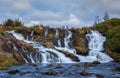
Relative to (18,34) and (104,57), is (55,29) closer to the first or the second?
(18,34)

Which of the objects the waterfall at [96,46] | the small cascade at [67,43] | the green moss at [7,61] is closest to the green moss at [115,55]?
the waterfall at [96,46]

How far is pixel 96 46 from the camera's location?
61062 mm

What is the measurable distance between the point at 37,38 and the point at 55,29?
5.59m

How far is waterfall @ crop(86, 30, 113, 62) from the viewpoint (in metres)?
52.4

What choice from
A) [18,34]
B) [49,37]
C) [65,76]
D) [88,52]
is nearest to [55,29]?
[49,37]

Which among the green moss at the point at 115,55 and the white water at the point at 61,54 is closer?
the white water at the point at 61,54

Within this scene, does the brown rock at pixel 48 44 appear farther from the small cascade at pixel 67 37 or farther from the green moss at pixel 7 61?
the green moss at pixel 7 61

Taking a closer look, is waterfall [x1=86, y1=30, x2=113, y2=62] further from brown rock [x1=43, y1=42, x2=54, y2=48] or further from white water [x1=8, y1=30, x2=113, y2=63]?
brown rock [x1=43, y1=42, x2=54, y2=48]

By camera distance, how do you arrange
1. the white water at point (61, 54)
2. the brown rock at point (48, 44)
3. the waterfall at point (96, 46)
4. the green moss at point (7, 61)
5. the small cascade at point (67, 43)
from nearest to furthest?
the green moss at point (7, 61) < the white water at point (61, 54) < the waterfall at point (96, 46) < the brown rock at point (48, 44) < the small cascade at point (67, 43)

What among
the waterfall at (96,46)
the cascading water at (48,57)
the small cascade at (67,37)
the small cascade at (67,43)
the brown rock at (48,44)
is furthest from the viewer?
the small cascade at (67,37)

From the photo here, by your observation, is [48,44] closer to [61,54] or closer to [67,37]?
[61,54]

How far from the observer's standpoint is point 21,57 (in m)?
48.3

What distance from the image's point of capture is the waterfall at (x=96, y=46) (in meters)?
52.4

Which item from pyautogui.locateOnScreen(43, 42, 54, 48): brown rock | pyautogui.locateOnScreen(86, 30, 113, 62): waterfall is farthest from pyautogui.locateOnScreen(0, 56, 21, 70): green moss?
pyautogui.locateOnScreen(86, 30, 113, 62): waterfall
